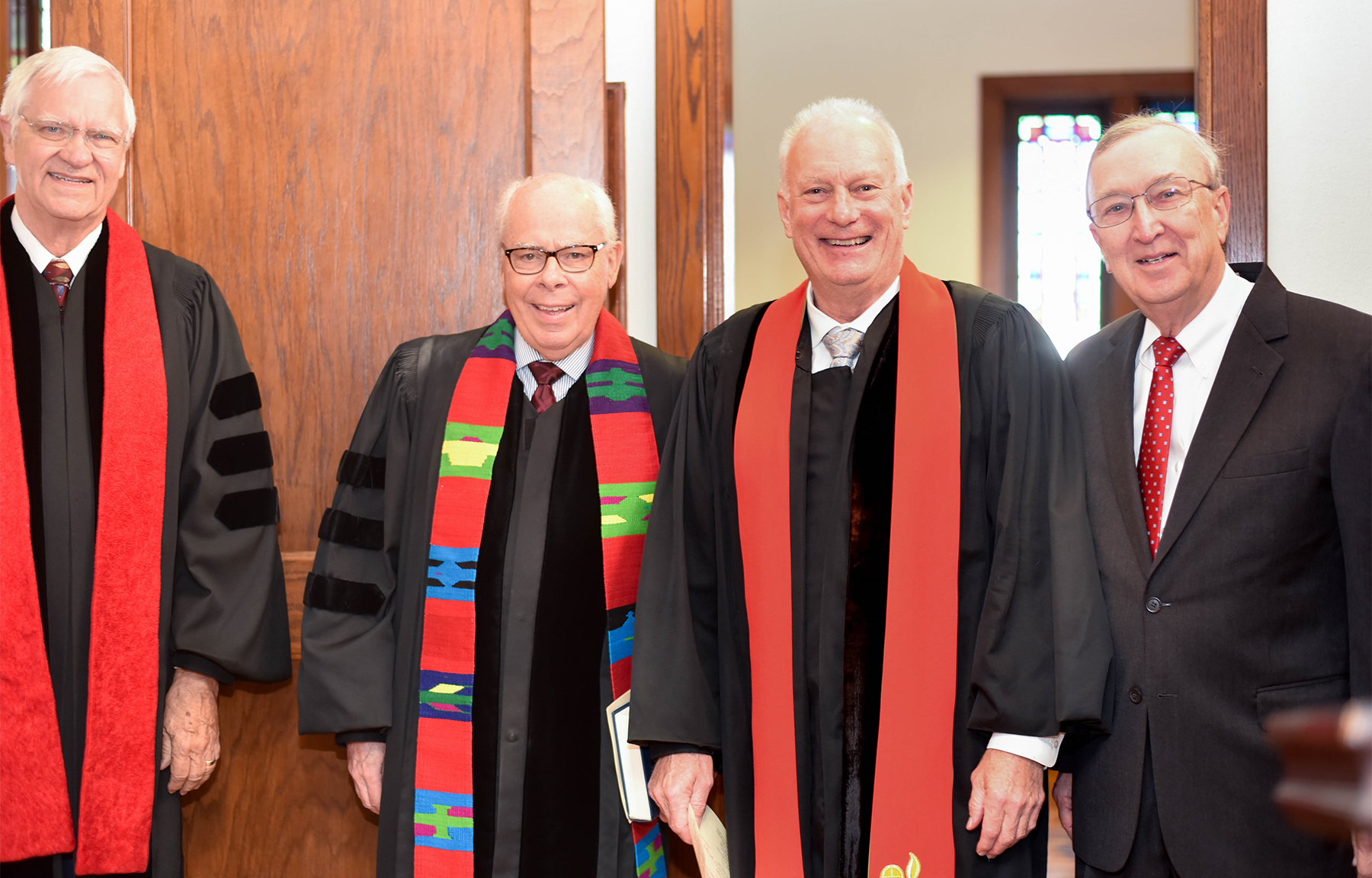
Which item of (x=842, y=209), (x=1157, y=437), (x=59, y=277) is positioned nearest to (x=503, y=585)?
(x=842, y=209)

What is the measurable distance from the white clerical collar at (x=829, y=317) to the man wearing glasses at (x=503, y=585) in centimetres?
42

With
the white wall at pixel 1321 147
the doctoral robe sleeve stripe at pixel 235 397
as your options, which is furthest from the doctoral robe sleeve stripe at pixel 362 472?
the white wall at pixel 1321 147

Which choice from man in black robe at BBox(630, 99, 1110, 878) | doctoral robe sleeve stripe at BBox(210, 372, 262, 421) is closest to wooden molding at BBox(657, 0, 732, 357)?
man in black robe at BBox(630, 99, 1110, 878)

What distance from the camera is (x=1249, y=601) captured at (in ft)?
5.75

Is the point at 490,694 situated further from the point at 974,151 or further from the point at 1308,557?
the point at 974,151

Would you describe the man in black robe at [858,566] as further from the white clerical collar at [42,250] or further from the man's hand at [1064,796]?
the white clerical collar at [42,250]

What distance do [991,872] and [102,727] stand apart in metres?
1.81

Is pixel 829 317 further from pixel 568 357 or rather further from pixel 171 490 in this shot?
pixel 171 490

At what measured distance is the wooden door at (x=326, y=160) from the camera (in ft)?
8.91

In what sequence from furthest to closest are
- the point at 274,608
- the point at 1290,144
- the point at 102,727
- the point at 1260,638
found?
the point at 1290,144 < the point at 274,608 < the point at 102,727 < the point at 1260,638

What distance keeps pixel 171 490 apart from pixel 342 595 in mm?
456

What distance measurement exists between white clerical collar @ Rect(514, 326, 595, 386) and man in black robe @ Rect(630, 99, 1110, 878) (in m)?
0.27

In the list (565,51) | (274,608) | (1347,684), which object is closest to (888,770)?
(1347,684)

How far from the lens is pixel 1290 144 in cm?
263
